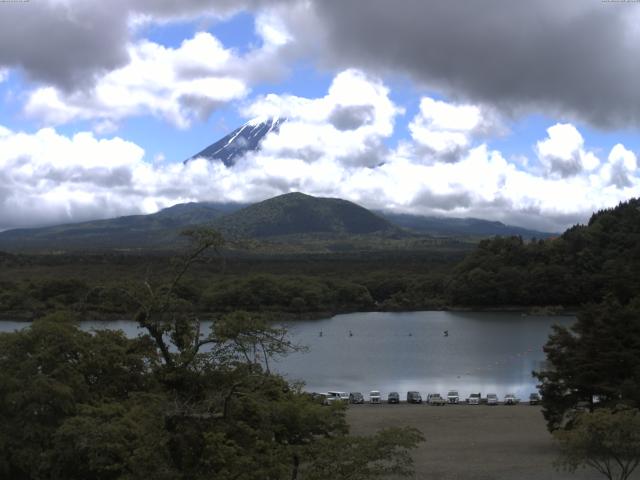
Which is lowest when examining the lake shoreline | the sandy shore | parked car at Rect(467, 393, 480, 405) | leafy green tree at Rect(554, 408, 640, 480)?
the lake shoreline

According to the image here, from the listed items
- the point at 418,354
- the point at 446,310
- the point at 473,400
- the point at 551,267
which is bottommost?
the point at 446,310

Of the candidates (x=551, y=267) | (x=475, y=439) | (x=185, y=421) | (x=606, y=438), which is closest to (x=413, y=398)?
(x=475, y=439)

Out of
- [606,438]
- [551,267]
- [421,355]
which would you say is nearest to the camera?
[606,438]

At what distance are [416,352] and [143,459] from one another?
44.7m

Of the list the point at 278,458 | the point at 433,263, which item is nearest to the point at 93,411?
the point at 278,458

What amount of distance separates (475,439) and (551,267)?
66125mm

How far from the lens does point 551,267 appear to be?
84.8 meters

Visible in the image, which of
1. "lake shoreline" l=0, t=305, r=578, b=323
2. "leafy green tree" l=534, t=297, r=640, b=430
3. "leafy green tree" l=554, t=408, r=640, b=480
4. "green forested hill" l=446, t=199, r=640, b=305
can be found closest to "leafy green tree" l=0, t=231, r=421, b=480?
"leafy green tree" l=554, t=408, r=640, b=480

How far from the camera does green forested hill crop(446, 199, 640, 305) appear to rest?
272 feet

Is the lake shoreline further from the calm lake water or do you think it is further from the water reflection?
the water reflection

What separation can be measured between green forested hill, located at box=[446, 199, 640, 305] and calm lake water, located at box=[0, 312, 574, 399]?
33.5 feet

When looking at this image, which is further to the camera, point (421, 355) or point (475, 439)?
point (421, 355)

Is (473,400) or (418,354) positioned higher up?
(473,400)

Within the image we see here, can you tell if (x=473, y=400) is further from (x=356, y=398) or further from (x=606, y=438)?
(x=606, y=438)
